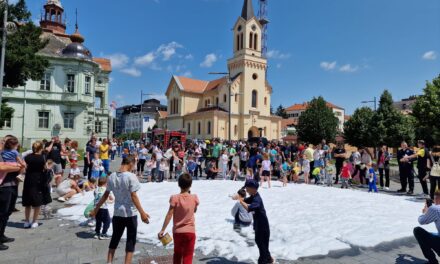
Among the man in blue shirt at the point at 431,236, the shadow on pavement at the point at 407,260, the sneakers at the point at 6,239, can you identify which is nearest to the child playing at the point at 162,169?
the sneakers at the point at 6,239

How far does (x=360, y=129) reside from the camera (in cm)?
4841

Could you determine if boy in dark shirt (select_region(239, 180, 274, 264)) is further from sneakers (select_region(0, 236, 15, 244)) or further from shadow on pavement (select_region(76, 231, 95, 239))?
sneakers (select_region(0, 236, 15, 244))

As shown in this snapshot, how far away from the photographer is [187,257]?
415 centimetres

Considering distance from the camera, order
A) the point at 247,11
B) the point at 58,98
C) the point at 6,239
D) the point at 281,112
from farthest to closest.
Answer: the point at 281,112
the point at 247,11
the point at 58,98
the point at 6,239

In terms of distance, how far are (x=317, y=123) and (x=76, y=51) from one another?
1502 inches

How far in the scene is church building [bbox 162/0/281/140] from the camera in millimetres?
56906

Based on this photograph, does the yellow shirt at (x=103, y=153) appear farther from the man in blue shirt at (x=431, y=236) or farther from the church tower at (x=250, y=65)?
the church tower at (x=250, y=65)

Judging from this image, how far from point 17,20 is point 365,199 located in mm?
22439

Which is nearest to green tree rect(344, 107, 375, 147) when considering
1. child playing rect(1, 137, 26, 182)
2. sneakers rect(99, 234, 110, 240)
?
sneakers rect(99, 234, 110, 240)

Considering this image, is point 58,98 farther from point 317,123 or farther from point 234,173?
point 317,123

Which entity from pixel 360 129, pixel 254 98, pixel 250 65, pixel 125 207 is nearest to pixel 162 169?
pixel 125 207

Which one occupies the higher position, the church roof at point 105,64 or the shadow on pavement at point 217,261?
the church roof at point 105,64

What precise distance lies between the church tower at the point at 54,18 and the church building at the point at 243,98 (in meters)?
28.0

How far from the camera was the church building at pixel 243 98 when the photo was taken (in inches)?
2240
